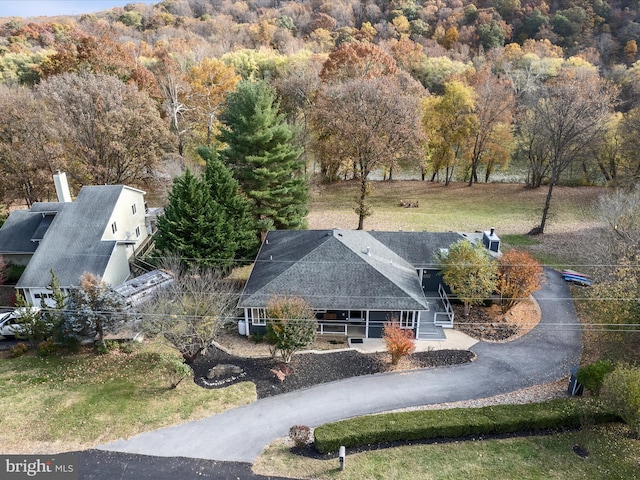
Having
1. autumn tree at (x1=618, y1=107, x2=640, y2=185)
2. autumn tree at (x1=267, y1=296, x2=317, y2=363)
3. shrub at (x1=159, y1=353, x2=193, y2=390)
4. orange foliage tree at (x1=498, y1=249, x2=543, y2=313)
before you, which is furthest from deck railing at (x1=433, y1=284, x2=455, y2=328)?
autumn tree at (x1=618, y1=107, x2=640, y2=185)

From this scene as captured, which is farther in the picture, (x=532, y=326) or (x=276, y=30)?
(x=276, y=30)

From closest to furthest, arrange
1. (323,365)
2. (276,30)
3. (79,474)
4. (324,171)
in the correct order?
1. (79,474)
2. (323,365)
3. (324,171)
4. (276,30)

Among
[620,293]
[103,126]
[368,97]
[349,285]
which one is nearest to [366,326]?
[349,285]

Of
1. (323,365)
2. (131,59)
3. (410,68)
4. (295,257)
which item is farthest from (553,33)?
(323,365)

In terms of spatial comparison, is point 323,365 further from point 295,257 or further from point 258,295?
point 295,257

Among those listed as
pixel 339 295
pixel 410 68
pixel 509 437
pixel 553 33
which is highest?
pixel 553 33

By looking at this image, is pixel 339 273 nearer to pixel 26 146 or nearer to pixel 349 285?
pixel 349 285

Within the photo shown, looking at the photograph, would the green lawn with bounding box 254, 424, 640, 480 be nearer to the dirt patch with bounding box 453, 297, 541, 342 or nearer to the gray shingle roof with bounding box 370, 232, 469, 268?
the dirt patch with bounding box 453, 297, 541, 342
